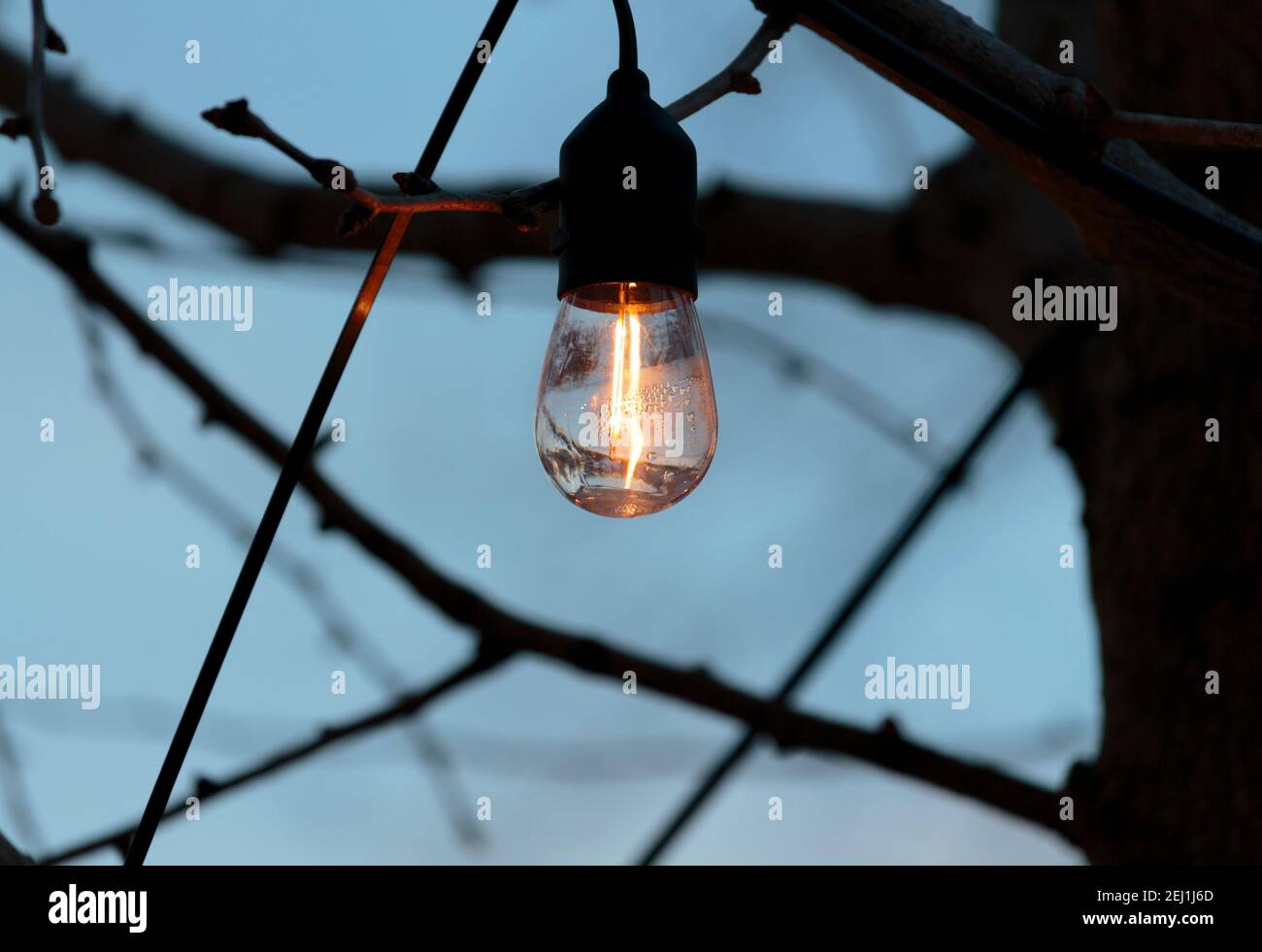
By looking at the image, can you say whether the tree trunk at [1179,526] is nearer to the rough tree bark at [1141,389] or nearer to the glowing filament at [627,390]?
the rough tree bark at [1141,389]

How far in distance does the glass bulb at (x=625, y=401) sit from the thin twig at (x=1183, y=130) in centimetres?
29

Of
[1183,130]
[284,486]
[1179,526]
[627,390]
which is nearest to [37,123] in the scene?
[284,486]

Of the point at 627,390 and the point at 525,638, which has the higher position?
the point at 627,390

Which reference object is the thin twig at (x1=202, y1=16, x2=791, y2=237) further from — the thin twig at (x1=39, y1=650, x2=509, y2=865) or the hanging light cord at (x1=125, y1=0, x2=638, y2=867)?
the thin twig at (x1=39, y1=650, x2=509, y2=865)

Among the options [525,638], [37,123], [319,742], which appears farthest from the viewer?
[525,638]

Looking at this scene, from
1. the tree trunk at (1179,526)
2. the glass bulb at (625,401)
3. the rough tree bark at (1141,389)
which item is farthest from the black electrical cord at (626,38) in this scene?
the tree trunk at (1179,526)

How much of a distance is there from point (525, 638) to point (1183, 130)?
2.56 ft

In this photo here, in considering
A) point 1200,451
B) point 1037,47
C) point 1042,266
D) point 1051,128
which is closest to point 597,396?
point 1051,128

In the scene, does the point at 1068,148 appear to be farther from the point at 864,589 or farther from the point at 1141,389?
the point at 1141,389

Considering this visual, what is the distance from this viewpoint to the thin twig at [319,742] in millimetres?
1072

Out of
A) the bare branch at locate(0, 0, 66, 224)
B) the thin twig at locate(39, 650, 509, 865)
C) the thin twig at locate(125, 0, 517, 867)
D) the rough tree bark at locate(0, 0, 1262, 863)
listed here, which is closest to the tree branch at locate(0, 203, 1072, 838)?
the thin twig at locate(39, 650, 509, 865)

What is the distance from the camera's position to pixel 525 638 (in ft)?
4.36
